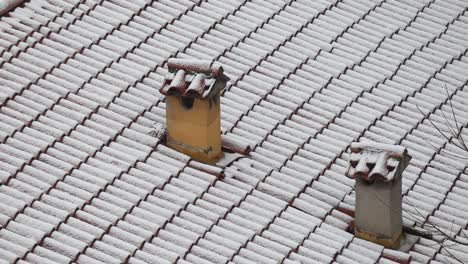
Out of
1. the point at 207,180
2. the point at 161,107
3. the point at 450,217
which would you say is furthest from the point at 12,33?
the point at 450,217

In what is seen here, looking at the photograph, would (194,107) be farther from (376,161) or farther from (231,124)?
(376,161)

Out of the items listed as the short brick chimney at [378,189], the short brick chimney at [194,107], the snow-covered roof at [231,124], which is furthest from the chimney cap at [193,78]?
the short brick chimney at [378,189]

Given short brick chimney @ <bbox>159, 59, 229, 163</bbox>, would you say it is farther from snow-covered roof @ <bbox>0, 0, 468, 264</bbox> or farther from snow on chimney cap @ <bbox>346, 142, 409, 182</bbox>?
snow on chimney cap @ <bbox>346, 142, 409, 182</bbox>

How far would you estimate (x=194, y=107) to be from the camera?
15.2 metres

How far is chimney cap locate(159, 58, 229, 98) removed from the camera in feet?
49.0

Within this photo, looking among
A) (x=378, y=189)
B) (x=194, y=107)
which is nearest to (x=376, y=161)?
(x=378, y=189)

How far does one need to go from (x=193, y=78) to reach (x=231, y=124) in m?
1.11

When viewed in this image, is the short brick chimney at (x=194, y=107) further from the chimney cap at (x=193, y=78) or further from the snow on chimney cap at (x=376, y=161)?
the snow on chimney cap at (x=376, y=161)

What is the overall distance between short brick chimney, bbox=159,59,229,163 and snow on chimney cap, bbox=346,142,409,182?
1728 mm

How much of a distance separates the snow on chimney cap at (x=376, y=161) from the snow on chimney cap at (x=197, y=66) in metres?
1.80

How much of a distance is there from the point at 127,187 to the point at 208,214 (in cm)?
93

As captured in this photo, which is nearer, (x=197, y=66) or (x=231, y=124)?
(x=197, y=66)

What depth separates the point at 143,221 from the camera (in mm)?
14180

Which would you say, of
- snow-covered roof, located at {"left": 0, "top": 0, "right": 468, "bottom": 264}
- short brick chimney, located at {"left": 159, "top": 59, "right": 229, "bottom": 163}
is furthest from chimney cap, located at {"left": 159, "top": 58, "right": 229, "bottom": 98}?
snow-covered roof, located at {"left": 0, "top": 0, "right": 468, "bottom": 264}
